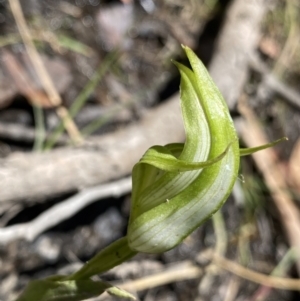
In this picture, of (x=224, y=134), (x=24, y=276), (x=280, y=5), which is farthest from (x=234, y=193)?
(x=224, y=134)

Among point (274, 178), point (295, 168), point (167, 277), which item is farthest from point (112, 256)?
point (295, 168)

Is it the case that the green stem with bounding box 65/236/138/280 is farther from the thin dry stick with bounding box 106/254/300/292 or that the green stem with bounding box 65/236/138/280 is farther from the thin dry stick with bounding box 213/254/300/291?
the thin dry stick with bounding box 213/254/300/291

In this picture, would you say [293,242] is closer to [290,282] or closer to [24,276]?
[290,282]

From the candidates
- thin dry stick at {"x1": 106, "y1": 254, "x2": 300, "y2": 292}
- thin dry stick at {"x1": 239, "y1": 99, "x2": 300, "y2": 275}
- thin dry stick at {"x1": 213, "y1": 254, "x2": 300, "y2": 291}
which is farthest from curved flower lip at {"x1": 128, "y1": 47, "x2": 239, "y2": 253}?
thin dry stick at {"x1": 239, "y1": 99, "x2": 300, "y2": 275}

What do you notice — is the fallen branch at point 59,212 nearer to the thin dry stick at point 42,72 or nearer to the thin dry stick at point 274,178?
the thin dry stick at point 42,72

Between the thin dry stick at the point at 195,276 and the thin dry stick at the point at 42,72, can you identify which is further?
the thin dry stick at the point at 42,72

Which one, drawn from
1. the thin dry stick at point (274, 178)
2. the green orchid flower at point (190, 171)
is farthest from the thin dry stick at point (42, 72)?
the green orchid flower at point (190, 171)
